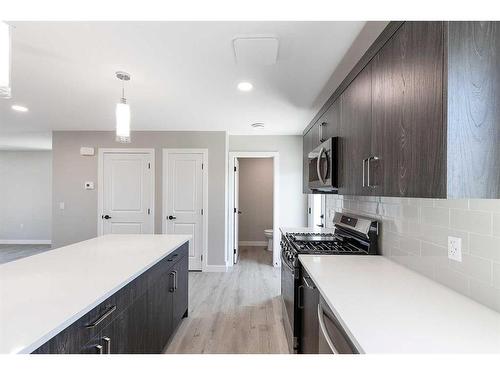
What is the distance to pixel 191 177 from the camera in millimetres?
4445

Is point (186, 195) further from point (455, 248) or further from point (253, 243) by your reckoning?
point (455, 248)

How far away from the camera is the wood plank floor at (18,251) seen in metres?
5.49

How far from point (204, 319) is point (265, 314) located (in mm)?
645

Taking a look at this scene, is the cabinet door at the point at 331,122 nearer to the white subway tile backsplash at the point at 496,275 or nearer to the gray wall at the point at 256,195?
the white subway tile backsplash at the point at 496,275

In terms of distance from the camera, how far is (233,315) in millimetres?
2881


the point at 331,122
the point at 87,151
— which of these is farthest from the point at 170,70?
the point at 87,151

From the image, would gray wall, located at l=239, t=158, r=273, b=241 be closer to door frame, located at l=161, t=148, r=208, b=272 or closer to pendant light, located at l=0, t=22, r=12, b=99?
door frame, located at l=161, t=148, r=208, b=272

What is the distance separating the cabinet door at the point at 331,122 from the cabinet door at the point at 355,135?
11 centimetres

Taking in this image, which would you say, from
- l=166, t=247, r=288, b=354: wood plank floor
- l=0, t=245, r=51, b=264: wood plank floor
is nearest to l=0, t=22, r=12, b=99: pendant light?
l=166, t=247, r=288, b=354: wood plank floor

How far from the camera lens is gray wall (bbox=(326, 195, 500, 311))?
3.58ft

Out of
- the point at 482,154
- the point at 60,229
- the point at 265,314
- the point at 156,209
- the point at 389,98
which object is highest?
the point at 389,98
